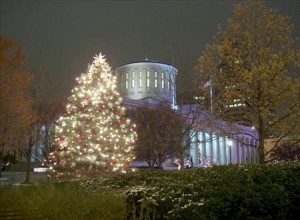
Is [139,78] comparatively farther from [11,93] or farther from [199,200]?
[199,200]

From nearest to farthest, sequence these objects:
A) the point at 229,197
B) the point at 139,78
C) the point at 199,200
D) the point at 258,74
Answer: the point at 229,197
the point at 199,200
the point at 258,74
the point at 139,78

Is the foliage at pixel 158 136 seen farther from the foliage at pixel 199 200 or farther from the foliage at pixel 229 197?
the foliage at pixel 199 200

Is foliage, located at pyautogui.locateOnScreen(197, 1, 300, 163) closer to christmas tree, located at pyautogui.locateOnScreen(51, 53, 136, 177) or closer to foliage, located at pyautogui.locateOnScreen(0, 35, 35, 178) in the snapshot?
christmas tree, located at pyautogui.locateOnScreen(51, 53, 136, 177)

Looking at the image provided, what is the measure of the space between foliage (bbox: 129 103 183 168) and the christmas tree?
24542 mm

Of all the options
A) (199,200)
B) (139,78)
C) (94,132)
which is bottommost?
(199,200)

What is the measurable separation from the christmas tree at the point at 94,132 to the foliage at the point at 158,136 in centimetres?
2454

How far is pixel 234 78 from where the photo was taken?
65.8 feet

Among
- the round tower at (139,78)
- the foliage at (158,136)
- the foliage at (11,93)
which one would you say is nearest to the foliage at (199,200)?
the foliage at (11,93)

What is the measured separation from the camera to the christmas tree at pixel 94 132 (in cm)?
2236

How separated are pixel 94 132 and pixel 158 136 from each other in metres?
29.5

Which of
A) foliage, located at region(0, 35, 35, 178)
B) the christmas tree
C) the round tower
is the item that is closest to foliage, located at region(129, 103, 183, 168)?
foliage, located at region(0, 35, 35, 178)

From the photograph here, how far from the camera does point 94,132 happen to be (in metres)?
22.9

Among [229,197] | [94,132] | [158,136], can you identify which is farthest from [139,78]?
[229,197]

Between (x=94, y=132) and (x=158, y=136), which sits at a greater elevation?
(x=158, y=136)
